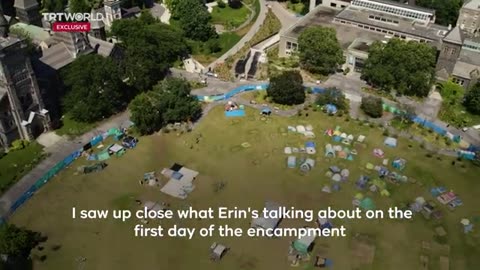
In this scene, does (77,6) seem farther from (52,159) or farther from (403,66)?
(403,66)

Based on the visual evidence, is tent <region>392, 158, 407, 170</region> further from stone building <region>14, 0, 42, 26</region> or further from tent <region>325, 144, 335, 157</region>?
stone building <region>14, 0, 42, 26</region>

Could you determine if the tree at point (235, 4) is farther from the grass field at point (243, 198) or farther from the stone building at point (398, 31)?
the grass field at point (243, 198)

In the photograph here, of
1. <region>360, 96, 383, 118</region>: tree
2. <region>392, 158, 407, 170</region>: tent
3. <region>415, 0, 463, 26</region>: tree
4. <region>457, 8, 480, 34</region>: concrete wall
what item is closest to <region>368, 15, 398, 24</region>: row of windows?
<region>415, 0, 463, 26</region>: tree

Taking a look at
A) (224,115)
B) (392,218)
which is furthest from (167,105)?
(392,218)

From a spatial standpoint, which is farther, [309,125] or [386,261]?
[309,125]

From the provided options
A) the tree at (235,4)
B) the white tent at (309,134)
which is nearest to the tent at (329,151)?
the white tent at (309,134)

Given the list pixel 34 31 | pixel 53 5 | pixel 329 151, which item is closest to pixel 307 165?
pixel 329 151

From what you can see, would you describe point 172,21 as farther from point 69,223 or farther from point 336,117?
point 69,223
